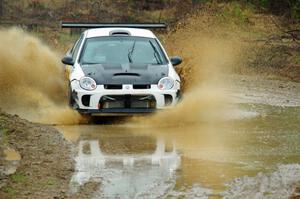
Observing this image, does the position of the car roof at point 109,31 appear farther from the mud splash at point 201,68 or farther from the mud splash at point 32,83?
the mud splash at point 201,68

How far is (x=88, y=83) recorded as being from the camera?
12789 millimetres

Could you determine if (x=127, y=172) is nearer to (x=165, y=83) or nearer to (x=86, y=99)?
(x=86, y=99)

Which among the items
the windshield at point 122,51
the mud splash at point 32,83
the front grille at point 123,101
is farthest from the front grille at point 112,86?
the windshield at point 122,51

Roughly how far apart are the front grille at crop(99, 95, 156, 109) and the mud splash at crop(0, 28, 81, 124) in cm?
71

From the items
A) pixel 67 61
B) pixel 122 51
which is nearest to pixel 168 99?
pixel 122 51

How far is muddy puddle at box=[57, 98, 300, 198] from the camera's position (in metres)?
8.38

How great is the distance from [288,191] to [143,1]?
2909 centimetres

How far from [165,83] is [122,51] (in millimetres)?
1495

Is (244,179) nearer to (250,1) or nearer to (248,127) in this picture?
(248,127)

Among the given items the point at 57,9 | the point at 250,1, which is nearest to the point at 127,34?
the point at 250,1

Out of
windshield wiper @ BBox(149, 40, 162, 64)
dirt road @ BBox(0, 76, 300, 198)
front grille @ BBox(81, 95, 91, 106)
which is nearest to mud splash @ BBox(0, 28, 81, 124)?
front grille @ BBox(81, 95, 91, 106)

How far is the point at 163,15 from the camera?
109ft

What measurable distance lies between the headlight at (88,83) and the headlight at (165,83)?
1.08m

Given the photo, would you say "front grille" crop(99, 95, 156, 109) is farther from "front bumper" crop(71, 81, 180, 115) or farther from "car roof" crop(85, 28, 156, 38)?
"car roof" crop(85, 28, 156, 38)
